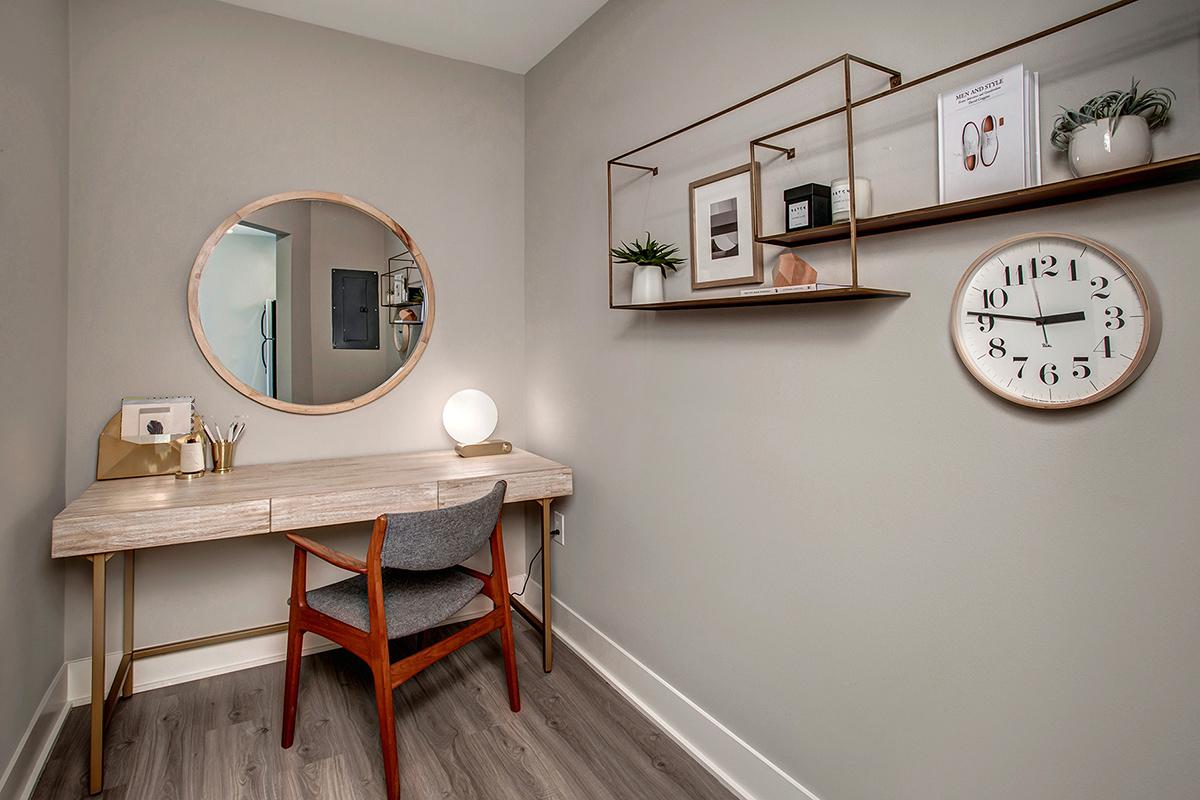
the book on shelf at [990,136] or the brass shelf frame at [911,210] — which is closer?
the brass shelf frame at [911,210]

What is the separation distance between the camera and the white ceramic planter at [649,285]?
2.08m

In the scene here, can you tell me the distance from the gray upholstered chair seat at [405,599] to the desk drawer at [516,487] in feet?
0.88

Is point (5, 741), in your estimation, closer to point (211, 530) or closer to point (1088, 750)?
point (211, 530)

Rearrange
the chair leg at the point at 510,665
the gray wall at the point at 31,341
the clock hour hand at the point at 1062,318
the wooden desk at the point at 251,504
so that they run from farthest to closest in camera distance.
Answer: the chair leg at the point at 510,665, the wooden desk at the point at 251,504, the gray wall at the point at 31,341, the clock hour hand at the point at 1062,318

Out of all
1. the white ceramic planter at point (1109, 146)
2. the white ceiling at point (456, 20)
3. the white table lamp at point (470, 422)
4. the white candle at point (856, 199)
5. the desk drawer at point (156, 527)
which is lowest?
the desk drawer at point (156, 527)

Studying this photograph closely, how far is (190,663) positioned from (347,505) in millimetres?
1010

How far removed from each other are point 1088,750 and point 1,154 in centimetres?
271

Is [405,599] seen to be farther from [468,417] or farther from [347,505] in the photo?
[468,417]

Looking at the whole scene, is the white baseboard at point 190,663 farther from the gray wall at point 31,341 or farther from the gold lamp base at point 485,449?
the gold lamp base at point 485,449

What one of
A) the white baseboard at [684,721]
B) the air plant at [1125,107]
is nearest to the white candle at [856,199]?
the air plant at [1125,107]

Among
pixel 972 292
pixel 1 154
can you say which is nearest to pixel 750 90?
pixel 972 292

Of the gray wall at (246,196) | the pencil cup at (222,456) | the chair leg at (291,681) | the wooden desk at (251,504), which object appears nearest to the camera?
the wooden desk at (251,504)

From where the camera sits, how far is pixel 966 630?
1.32 m

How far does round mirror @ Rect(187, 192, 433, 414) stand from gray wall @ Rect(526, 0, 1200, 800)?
91 centimetres
